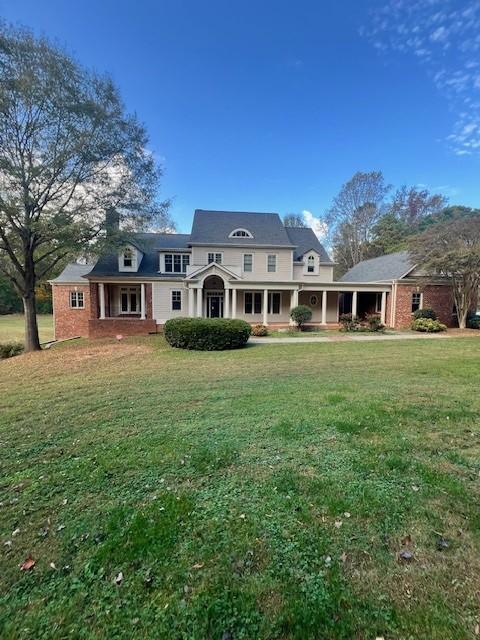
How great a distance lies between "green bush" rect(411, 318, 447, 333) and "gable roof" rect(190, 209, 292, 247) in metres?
9.45

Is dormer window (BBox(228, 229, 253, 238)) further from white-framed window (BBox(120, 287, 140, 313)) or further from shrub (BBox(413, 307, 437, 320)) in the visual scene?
shrub (BBox(413, 307, 437, 320))

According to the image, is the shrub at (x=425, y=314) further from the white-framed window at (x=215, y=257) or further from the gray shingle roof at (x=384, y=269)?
the white-framed window at (x=215, y=257)


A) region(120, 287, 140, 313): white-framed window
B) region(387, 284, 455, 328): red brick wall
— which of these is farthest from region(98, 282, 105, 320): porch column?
region(387, 284, 455, 328): red brick wall

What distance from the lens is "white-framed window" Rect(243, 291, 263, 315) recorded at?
819 inches

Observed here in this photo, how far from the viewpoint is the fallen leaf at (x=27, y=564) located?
2168mm

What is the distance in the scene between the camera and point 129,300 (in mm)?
20547

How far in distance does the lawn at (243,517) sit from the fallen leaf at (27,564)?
0.06 metres

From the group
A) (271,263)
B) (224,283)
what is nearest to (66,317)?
(224,283)

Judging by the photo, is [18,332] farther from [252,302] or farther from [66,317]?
[252,302]

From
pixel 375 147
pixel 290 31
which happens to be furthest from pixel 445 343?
pixel 375 147

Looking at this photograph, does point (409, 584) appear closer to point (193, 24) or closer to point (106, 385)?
point (106, 385)

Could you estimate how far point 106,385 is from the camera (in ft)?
23.4

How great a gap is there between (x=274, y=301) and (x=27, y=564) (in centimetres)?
1954

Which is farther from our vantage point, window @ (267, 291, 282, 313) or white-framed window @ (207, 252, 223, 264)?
window @ (267, 291, 282, 313)
